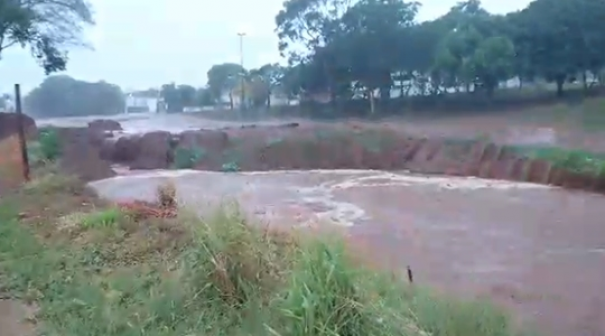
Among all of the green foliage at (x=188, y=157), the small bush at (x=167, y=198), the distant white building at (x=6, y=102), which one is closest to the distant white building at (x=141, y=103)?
the distant white building at (x=6, y=102)

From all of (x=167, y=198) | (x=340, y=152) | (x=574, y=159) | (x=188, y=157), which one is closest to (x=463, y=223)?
(x=167, y=198)

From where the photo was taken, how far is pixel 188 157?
81.9ft

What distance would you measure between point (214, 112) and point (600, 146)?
22.5 metres

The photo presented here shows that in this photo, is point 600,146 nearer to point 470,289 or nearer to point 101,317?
point 470,289

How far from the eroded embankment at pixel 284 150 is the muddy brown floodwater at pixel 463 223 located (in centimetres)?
147

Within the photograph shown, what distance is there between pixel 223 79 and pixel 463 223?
1041 inches

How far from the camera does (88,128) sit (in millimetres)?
28391

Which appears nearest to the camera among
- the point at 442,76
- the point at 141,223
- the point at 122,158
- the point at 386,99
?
the point at 141,223

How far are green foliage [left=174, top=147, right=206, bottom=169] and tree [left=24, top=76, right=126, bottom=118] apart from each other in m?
12.8

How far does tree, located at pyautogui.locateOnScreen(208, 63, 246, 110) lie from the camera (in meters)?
36.5

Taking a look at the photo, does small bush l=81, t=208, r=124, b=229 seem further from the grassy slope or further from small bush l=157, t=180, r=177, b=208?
small bush l=157, t=180, r=177, b=208

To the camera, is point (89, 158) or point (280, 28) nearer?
point (89, 158)

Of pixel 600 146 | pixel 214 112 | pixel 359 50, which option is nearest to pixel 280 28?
pixel 359 50

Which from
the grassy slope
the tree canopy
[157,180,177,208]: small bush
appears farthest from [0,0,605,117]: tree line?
the grassy slope
